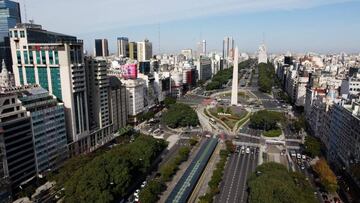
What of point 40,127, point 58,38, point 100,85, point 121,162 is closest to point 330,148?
point 121,162

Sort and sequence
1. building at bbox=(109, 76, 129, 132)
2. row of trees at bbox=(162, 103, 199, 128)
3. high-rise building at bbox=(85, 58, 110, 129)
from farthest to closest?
row of trees at bbox=(162, 103, 199, 128)
building at bbox=(109, 76, 129, 132)
high-rise building at bbox=(85, 58, 110, 129)

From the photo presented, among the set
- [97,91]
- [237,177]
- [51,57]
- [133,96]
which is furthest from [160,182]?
[133,96]

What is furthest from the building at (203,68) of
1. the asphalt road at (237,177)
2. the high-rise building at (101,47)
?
the asphalt road at (237,177)

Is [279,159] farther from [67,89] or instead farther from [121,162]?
[67,89]

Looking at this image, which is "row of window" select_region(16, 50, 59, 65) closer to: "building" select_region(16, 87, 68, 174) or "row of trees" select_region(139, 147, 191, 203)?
"building" select_region(16, 87, 68, 174)

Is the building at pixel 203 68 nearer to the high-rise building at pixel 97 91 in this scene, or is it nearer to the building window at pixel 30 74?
the high-rise building at pixel 97 91

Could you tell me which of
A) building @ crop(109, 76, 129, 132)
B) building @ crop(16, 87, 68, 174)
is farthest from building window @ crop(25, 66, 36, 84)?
building @ crop(109, 76, 129, 132)
